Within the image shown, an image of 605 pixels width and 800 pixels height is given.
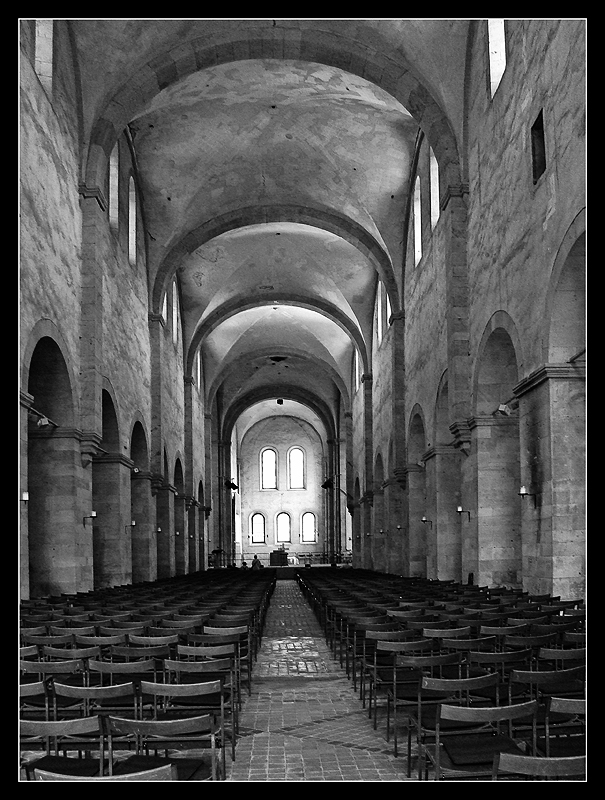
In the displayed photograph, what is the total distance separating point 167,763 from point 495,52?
594 inches

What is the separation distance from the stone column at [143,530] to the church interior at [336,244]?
71 mm

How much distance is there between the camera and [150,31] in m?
18.5

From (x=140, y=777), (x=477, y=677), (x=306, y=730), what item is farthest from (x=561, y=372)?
(x=140, y=777)

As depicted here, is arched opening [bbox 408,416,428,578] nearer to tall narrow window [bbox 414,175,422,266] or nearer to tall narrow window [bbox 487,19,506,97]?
tall narrow window [bbox 414,175,422,266]

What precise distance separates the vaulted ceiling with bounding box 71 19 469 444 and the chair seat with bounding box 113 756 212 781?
1585cm

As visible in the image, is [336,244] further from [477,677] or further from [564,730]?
[477,677]

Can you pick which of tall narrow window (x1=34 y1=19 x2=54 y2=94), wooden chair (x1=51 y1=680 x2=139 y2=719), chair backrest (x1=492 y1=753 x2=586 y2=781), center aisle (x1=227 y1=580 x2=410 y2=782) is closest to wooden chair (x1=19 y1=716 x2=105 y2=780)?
wooden chair (x1=51 y1=680 x2=139 y2=719)

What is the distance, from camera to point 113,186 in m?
23.0

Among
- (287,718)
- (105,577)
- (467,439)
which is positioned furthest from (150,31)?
(287,718)

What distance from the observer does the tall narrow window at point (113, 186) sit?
22.5m

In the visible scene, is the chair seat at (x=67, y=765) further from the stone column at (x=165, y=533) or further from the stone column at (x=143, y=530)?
the stone column at (x=165, y=533)

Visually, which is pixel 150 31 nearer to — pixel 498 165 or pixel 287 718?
pixel 498 165

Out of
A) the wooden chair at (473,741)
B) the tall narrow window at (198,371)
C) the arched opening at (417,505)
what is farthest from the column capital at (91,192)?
the tall narrow window at (198,371)

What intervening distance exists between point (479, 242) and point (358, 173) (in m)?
9.11
